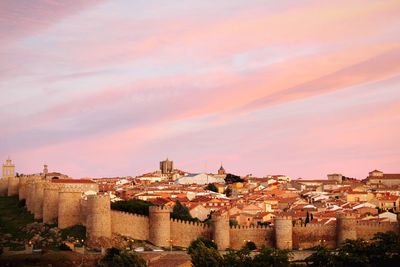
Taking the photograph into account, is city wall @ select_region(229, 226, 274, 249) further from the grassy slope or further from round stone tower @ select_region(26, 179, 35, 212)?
round stone tower @ select_region(26, 179, 35, 212)

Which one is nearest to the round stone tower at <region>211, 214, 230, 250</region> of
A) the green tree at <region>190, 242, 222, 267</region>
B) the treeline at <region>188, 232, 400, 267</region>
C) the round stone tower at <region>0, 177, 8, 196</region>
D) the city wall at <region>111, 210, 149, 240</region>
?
the treeline at <region>188, 232, 400, 267</region>

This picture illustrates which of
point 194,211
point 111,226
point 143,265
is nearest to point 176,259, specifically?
point 143,265

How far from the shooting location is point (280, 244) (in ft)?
167

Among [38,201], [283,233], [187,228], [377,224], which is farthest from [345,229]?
[38,201]

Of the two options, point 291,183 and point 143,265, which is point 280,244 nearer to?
point 143,265

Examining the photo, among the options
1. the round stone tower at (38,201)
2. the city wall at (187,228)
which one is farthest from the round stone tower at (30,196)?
the city wall at (187,228)

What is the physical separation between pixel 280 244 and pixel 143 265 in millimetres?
9273

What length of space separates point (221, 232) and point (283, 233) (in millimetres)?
3444

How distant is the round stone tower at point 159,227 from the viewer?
51125mm

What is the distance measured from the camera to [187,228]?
5206cm

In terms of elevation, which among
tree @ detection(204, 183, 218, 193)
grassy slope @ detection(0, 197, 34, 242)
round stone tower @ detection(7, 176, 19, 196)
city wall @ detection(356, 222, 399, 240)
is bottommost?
city wall @ detection(356, 222, 399, 240)

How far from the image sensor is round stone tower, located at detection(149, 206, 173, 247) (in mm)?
51125

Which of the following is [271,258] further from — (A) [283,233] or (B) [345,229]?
(B) [345,229]

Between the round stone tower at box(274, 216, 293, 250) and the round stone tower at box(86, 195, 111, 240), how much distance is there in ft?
30.6
